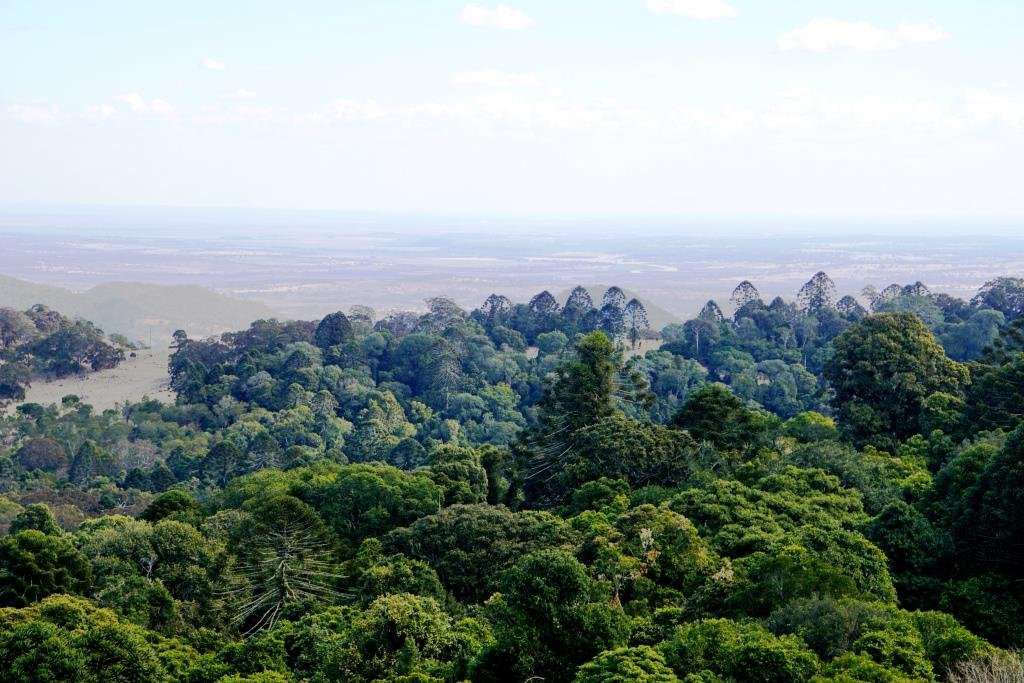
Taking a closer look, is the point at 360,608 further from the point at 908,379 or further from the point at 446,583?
the point at 908,379

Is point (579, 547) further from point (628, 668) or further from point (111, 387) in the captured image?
point (111, 387)

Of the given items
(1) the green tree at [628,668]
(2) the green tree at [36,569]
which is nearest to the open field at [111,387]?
(2) the green tree at [36,569]

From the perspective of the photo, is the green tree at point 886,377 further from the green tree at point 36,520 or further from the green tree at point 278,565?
the green tree at point 36,520

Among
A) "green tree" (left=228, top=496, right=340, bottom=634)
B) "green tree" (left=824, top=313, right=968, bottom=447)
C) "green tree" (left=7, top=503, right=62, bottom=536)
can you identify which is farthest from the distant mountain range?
"green tree" (left=228, top=496, right=340, bottom=634)

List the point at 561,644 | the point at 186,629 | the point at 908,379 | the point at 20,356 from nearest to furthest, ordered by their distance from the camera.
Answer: the point at 561,644 < the point at 186,629 < the point at 908,379 < the point at 20,356

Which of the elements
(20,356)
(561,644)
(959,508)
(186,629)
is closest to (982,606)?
(959,508)
